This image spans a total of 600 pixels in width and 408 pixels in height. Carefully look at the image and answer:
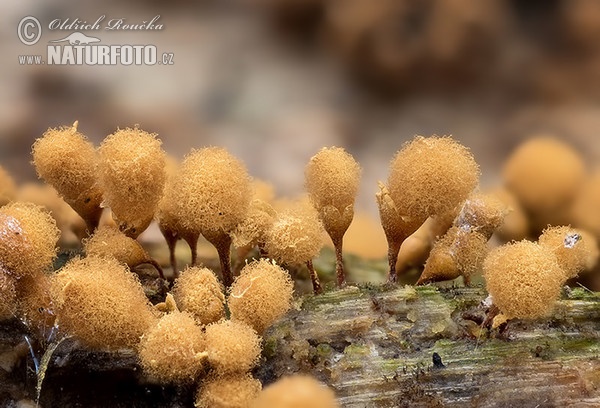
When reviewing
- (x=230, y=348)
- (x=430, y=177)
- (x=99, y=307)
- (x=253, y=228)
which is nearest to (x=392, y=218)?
(x=430, y=177)

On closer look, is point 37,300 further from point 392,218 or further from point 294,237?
point 392,218

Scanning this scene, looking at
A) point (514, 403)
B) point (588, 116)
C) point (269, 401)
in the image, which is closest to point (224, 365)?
point (269, 401)

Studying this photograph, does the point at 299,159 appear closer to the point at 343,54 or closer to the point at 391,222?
the point at 343,54

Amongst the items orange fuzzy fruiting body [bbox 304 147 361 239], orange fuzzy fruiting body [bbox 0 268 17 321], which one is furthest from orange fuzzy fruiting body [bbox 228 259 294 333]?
orange fuzzy fruiting body [bbox 0 268 17 321]

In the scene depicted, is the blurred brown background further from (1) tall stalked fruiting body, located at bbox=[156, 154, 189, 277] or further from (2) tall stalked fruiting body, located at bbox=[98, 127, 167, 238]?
(2) tall stalked fruiting body, located at bbox=[98, 127, 167, 238]

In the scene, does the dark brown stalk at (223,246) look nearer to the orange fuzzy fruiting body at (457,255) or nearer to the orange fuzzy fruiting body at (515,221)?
the orange fuzzy fruiting body at (457,255)

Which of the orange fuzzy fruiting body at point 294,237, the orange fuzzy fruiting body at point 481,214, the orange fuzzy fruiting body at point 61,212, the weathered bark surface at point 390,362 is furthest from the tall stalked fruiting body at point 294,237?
the orange fuzzy fruiting body at point 61,212
